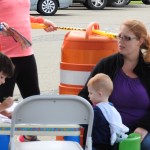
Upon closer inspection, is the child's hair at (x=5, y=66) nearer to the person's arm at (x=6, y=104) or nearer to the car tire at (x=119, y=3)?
the person's arm at (x=6, y=104)

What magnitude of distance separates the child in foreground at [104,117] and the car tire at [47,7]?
14680 mm

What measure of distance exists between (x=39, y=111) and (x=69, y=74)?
4.89 feet

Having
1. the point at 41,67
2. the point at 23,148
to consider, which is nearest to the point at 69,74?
the point at 23,148

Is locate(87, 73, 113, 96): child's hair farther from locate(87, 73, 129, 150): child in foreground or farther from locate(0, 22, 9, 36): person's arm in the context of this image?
locate(0, 22, 9, 36): person's arm

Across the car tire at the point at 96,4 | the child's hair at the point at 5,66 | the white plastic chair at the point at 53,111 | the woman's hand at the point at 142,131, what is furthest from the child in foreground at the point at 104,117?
the car tire at the point at 96,4

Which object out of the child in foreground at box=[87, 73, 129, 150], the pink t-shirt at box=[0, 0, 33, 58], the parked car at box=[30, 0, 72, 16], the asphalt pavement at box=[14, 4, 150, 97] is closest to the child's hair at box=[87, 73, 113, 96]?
the child in foreground at box=[87, 73, 129, 150]

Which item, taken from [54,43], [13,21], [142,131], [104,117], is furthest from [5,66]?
[54,43]

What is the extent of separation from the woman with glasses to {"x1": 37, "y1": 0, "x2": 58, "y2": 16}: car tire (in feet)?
47.2

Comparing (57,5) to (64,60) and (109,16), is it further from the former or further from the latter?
(64,60)

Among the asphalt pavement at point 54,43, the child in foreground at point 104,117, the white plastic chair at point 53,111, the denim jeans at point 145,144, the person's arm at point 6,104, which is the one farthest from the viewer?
the asphalt pavement at point 54,43

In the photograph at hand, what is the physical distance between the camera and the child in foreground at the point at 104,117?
3900 millimetres

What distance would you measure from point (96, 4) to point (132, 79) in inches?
707

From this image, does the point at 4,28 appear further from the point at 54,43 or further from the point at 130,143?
the point at 54,43

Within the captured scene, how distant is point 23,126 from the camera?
3482 millimetres
